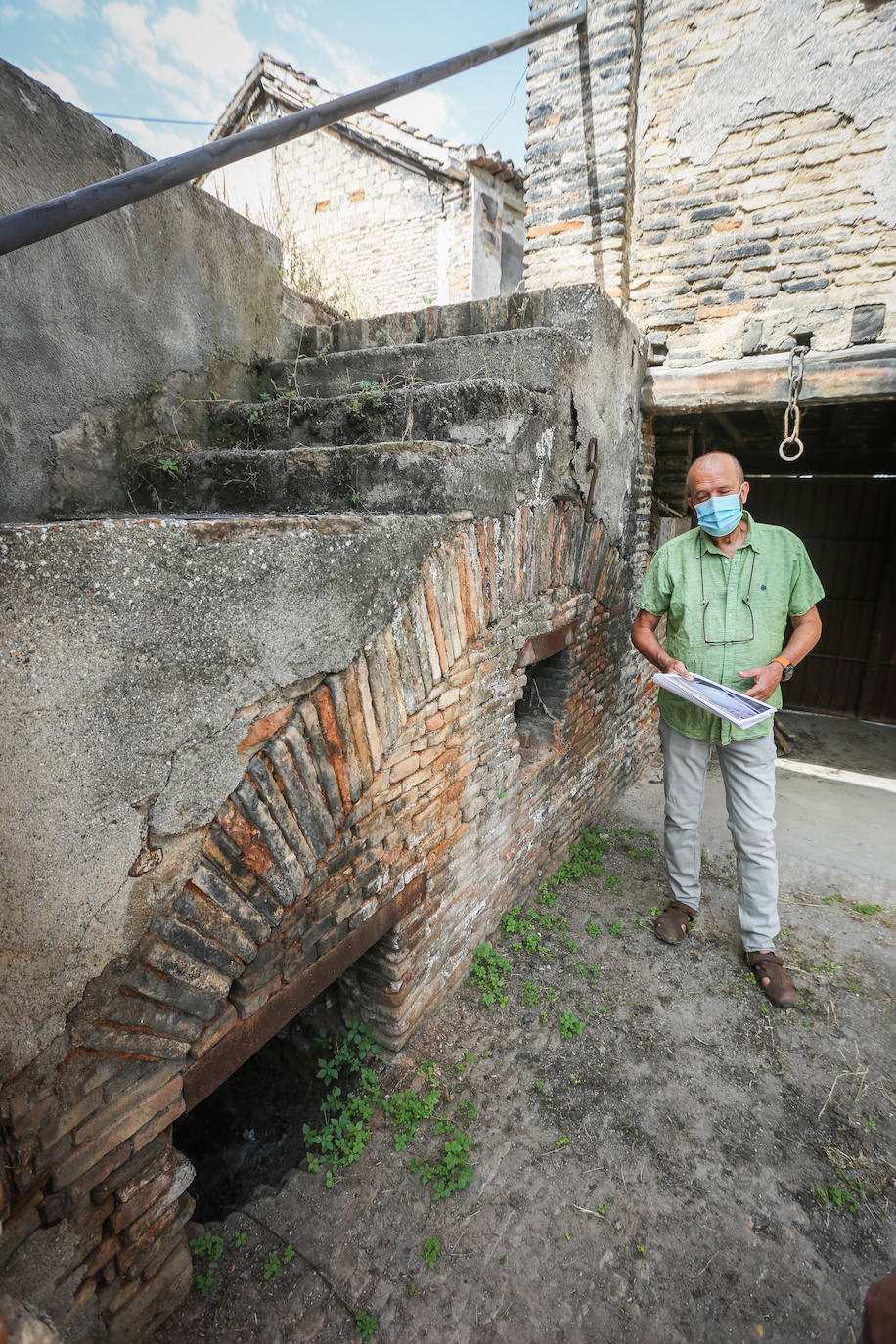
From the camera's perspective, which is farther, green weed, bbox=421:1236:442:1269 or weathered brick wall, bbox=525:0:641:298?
weathered brick wall, bbox=525:0:641:298

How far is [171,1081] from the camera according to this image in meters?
1.54

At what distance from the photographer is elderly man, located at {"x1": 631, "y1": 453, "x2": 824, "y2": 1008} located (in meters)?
2.86

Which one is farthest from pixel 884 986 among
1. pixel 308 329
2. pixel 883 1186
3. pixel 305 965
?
pixel 308 329

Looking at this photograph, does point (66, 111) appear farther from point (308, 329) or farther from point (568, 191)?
point (568, 191)

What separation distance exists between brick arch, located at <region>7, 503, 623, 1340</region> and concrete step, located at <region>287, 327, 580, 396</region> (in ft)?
2.12

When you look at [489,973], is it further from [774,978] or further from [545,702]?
[545,702]

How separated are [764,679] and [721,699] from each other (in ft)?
0.82

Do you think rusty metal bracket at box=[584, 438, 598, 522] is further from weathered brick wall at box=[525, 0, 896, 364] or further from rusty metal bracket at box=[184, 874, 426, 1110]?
rusty metal bracket at box=[184, 874, 426, 1110]

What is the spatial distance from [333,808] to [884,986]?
292cm

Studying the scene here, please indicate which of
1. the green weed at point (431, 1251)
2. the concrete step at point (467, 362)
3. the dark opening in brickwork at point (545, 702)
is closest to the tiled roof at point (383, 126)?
the concrete step at point (467, 362)

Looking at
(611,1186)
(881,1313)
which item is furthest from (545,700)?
(881,1313)

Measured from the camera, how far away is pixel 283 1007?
1.87 meters

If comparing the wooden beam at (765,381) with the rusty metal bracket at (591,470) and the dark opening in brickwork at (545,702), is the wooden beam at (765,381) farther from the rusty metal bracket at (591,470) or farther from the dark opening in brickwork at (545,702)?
the dark opening in brickwork at (545,702)

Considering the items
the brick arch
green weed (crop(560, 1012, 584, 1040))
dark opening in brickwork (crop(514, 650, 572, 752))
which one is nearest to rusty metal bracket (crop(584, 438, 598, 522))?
the brick arch
